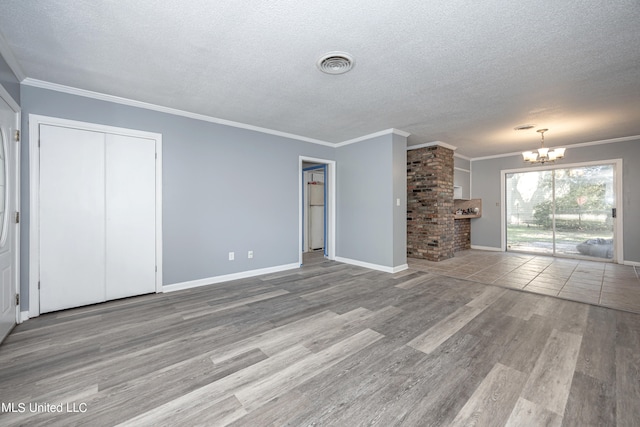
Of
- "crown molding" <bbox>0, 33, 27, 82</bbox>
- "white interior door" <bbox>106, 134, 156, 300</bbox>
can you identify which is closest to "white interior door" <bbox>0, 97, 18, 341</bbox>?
"crown molding" <bbox>0, 33, 27, 82</bbox>

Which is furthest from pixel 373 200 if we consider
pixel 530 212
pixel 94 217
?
pixel 530 212

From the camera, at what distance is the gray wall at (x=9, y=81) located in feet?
7.59

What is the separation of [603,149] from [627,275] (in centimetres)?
279

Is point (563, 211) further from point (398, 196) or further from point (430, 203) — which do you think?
point (398, 196)

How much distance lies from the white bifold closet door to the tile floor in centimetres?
469

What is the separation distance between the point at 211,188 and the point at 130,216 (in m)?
1.10

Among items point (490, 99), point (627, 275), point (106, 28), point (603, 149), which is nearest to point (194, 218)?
point (106, 28)

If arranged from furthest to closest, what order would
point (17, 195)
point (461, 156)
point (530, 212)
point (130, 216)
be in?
point (461, 156)
point (530, 212)
point (130, 216)
point (17, 195)

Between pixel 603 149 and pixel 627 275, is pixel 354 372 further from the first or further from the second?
pixel 603 149

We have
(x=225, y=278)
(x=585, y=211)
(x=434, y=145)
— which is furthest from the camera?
(x=585, y=211)

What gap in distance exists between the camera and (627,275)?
4473 millimetres

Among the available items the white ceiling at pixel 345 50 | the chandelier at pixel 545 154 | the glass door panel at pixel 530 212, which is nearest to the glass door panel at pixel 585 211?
the glass door panel at pixel 530 212

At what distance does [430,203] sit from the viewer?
575 centimetres

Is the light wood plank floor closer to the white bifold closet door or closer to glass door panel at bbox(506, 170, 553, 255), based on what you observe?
the white bifold closet door
